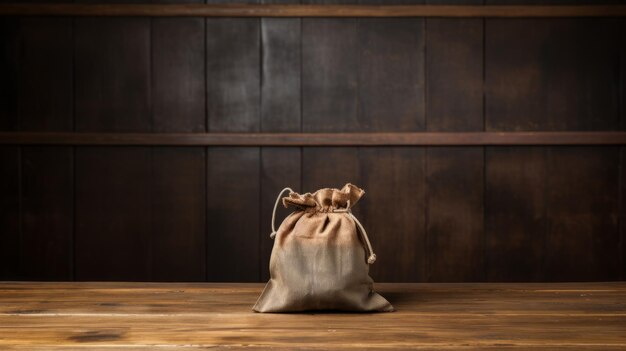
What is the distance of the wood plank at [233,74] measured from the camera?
8.10 feet

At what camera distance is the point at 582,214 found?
97.4 inches

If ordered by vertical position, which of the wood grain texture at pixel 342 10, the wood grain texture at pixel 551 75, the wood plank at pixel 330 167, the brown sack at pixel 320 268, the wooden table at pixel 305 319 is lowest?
the wooden table at pixel 305 319

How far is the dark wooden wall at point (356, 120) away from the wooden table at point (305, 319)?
2.93ft

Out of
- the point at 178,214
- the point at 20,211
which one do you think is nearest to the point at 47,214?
the point at 20,211

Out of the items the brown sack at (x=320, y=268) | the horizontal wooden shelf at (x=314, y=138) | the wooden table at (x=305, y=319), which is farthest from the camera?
the horizontal wooden shelf at (x=314, y=138)

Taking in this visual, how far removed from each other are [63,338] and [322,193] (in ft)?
1.77

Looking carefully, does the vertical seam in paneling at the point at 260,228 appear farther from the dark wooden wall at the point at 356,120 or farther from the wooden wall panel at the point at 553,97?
the wooden wall panel at the point at 553,97

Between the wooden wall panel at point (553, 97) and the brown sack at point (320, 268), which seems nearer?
the brown sack at point (320, 268)

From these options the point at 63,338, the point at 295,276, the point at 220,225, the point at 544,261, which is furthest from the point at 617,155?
the point at 63,338

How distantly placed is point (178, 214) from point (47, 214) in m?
0.47

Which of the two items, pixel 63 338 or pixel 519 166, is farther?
pixel 519 166

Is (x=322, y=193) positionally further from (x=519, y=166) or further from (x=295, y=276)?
(x=519, y=166)

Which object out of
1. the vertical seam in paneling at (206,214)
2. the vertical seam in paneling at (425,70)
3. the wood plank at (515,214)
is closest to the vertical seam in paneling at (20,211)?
the vertical seam in paneling at (206,214)

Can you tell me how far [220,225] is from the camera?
2.48 m
